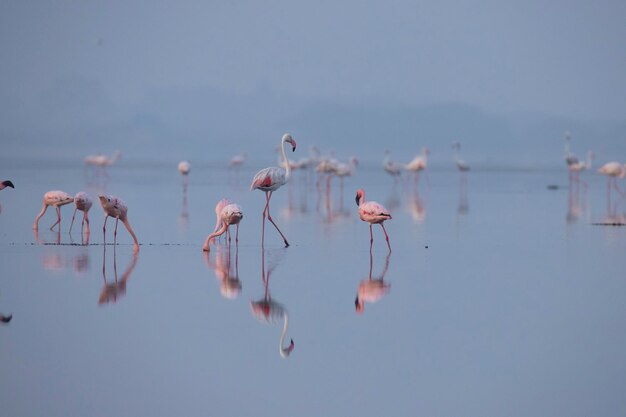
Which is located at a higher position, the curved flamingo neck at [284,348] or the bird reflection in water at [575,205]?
the bird reflection in water at [575,205]

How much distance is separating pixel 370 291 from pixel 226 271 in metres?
1.63

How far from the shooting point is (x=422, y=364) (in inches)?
237

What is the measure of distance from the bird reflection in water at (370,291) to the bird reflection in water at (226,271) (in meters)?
1.00

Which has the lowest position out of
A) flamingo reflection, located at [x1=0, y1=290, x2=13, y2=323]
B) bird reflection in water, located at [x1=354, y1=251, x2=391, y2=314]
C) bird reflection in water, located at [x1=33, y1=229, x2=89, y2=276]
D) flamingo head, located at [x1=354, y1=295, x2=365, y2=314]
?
flamingo reflection, located at [x1=0, y1=290, x2=13, y2=323]

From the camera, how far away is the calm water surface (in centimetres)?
542

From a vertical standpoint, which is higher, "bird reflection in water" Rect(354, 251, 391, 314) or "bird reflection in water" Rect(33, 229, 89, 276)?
"bird reflection in water" Rect(33, 229, 89, 276)

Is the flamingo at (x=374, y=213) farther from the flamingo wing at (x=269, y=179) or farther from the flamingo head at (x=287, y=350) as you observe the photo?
the flamingo head at (x=287, y=350)

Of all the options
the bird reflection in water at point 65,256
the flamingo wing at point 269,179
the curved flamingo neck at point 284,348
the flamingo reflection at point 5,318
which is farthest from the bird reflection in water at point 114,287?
the flamingo wing at point 269,179

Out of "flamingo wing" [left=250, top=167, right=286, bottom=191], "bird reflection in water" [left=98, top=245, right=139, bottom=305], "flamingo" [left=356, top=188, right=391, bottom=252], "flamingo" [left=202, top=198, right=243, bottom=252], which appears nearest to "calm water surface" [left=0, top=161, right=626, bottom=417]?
"bird reflection in water" [left=98, top=245, right=139, bottom=305]

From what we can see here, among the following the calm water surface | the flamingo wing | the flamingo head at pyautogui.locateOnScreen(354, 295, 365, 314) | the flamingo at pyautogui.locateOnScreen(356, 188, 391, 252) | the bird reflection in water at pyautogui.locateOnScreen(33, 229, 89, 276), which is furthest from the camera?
the flamingo wing

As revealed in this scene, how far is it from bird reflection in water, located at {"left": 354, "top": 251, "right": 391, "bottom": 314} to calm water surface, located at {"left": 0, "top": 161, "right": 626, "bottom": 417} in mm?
49

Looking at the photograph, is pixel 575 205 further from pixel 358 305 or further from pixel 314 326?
pixel 314 326

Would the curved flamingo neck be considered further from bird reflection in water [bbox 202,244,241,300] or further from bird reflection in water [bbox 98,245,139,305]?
bird reflection in water [bbox 98,245,139,305]

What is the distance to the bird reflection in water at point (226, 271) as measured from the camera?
26.5ft
